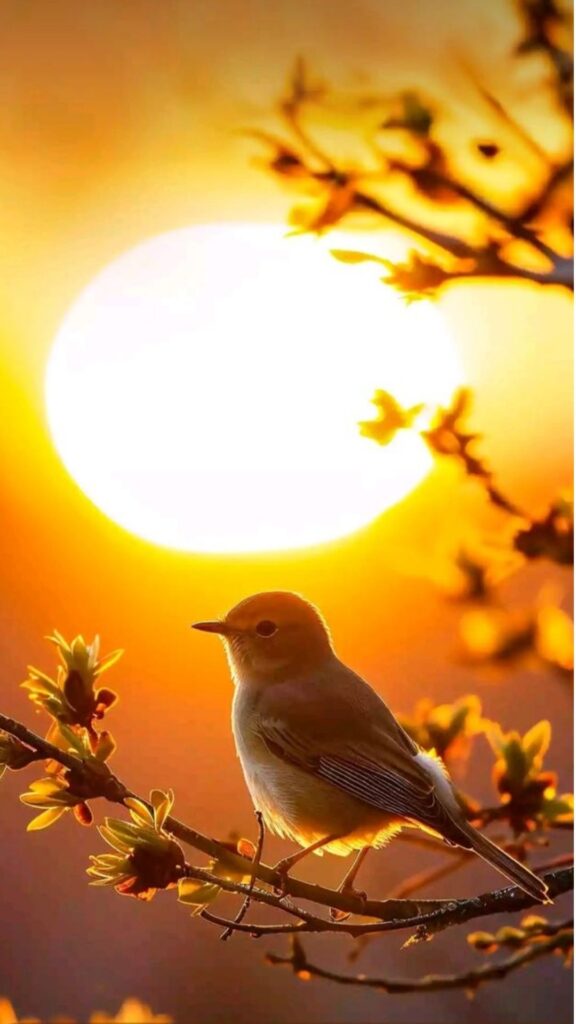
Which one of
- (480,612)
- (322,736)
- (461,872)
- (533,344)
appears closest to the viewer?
(480,612)

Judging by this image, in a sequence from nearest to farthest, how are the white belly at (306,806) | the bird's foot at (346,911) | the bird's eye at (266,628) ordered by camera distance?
the bird's foot at (346,911)
the white belly at (306,806)
the bird's eye at (266,628)

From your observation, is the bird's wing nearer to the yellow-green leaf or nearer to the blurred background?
the blurred background

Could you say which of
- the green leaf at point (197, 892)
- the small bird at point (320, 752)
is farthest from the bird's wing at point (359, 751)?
the green leaf at point (197, 892)

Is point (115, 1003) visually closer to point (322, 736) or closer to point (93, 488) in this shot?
point (322, 736)

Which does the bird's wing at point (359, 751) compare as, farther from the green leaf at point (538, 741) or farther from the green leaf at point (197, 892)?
the green leaf at point (197, 892)

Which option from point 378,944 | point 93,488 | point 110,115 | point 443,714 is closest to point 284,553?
point 93,488

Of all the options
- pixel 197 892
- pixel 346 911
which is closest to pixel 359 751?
pixel 346 911

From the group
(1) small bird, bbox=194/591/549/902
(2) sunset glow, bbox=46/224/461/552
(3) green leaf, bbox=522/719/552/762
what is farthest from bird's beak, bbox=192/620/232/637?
(3) green leaf, bbox=522/719/552/762

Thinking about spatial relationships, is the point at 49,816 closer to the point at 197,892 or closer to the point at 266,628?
the point at 197,892
